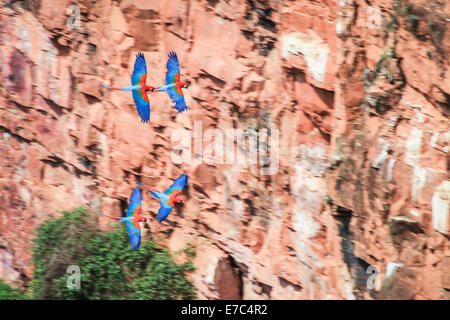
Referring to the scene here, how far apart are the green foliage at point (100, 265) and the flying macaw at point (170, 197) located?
2.55 ft

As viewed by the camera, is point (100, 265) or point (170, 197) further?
point (100, 265)

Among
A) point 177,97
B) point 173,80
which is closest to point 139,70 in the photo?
point 173,80

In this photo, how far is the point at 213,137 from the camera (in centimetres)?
748

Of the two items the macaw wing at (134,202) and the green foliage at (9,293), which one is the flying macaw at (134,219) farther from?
the green foliage at (9,293)

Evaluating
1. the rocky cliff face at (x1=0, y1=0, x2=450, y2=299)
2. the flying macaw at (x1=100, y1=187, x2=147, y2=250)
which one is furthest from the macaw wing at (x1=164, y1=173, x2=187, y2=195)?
the flying macaw at (x1=100, y1=187, x2=147, y2=250)

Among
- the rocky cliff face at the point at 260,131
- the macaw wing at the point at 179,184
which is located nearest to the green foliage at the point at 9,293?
the rocky cliff face at the point at 260,131

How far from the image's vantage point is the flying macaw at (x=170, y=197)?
293 inches

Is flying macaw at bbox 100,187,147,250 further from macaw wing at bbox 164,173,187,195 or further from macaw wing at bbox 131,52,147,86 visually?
macaw wing at bbox 131,52,147,86

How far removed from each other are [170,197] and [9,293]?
12.3 ft

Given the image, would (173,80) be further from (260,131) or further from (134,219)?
(134,219)

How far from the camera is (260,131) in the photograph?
23.1 ft

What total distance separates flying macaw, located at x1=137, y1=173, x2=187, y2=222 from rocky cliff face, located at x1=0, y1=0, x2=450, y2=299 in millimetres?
259

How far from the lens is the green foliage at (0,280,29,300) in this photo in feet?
31.0
